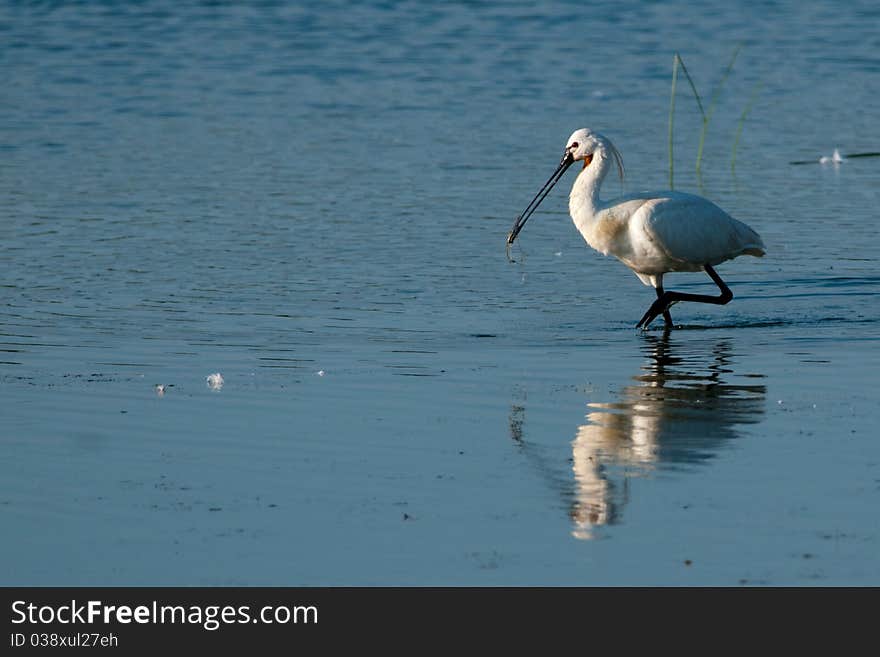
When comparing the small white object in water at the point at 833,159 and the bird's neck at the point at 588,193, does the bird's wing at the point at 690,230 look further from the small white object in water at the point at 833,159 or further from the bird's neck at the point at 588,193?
the small white object in water at the point at 833,159

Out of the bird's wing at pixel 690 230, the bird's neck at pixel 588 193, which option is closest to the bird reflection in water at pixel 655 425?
the bird's wing at pixel 690 230

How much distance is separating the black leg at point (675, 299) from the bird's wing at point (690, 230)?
0.60 feet

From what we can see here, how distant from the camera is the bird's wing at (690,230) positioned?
11.2 m

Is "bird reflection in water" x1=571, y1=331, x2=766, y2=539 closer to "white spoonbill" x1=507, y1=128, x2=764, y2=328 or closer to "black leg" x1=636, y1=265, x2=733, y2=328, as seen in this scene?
"black leg" x1=636, y1=265, x2=733, y2=328

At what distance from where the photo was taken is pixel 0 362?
9664mm

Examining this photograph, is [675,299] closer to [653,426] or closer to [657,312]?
[657,312]

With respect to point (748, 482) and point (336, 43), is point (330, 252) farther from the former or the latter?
point (336, 43)

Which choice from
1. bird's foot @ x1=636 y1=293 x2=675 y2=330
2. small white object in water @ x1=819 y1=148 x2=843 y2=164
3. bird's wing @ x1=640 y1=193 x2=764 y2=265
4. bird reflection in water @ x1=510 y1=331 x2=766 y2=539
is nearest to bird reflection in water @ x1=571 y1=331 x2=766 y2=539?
bird reflection in water @ x1=510 y1=331 x2=766 y2=539

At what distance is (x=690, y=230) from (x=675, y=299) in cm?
44

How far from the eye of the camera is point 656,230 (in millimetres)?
11203

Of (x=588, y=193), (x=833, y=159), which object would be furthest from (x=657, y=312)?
(x=833, y=159)

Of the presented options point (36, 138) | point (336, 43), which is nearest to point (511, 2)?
point (336, 43)

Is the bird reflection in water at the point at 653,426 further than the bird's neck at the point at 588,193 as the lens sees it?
No

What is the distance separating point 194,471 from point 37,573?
4.44ft
